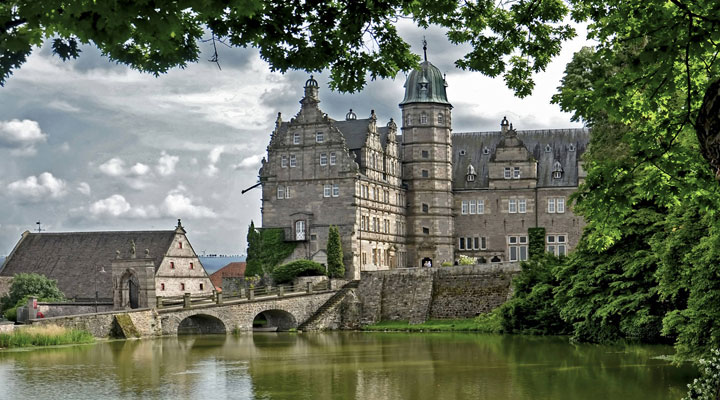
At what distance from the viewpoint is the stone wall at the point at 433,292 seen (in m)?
48.0

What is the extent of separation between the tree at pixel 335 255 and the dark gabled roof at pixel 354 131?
19.0ft

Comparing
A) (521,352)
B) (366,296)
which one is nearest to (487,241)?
(366,296)

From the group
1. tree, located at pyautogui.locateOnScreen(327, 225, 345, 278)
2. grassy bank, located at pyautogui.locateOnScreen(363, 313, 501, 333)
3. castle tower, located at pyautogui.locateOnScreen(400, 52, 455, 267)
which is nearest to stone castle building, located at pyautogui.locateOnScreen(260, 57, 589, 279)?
castle tower, located at pyautogui.locateOnScreen(400, 52, 455, 267)

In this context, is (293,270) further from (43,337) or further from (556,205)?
(556,205)

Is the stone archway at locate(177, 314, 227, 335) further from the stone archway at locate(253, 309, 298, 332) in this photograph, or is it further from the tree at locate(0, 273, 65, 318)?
the tree at locate(0, 273, 65, 318)

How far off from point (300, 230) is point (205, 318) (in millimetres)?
10767

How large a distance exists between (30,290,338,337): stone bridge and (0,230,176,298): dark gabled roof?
16.9ft

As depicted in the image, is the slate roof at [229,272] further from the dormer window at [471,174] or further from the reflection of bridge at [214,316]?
the reflection of bridge at [214,316]

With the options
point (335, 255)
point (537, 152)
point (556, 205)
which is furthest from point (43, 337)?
point (537, 152)

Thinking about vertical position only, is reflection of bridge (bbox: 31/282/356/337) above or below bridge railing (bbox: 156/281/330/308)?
below

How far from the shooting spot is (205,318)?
4647 cm

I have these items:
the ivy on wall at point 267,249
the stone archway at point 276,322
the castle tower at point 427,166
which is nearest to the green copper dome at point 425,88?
the castle tower at point 427,166

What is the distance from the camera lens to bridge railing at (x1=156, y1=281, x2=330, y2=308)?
44.2m

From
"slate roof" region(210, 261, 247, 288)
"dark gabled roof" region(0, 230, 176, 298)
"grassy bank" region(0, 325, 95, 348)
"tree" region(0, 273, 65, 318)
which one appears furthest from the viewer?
"slate roof" region(210, 261, 247, 288)
